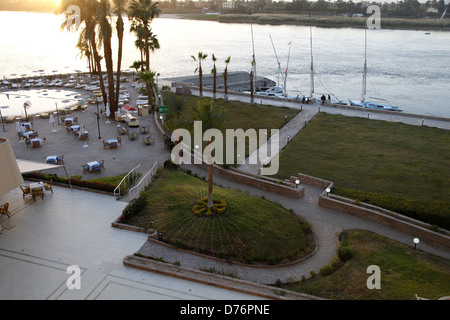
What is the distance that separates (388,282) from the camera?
13.5m

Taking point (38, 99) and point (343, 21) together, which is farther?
point (343, 21)

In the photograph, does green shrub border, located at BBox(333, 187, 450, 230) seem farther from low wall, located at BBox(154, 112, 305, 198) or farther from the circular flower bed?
the circular flower bed

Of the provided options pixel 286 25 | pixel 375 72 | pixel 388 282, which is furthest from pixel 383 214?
pixel 286 25

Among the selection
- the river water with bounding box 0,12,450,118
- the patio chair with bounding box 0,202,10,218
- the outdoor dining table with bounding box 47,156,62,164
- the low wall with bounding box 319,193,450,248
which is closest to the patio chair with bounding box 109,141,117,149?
the outdoor dining table with bounding box 47,156,62,164

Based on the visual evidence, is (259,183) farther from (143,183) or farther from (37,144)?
(37,144)

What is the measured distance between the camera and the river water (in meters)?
66.6

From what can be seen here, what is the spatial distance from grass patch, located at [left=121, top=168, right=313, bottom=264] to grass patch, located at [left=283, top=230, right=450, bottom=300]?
2035mm

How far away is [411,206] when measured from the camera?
754 inches

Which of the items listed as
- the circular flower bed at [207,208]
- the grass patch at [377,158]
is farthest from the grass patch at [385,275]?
the circular flower bed at [207,208]

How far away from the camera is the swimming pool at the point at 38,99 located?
3791cm

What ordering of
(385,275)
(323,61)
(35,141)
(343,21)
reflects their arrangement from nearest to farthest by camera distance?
(385,275) → (35,141) → (323,61) → (343,21)

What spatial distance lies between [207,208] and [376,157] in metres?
14.9

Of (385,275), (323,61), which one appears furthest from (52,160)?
(323,61)
